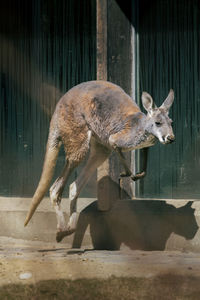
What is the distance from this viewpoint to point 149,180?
22.9ft

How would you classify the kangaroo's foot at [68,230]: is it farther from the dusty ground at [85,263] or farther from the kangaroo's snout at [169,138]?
the kangaroo's snout at [169,138]

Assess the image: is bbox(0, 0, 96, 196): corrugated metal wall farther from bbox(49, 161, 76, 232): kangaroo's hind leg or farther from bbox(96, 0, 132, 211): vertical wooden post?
bbox(49, 161, 76, 232): kangaroo's hind leg

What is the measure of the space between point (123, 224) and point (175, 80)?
1800 millimetres

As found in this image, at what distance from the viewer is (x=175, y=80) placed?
273 inches

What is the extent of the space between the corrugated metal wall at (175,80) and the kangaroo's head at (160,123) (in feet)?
3.48

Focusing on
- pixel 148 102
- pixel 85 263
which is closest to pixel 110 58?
pixel 148 102

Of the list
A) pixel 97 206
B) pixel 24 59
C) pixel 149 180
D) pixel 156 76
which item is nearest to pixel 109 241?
pixel 97 206

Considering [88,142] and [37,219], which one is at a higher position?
[88,142]

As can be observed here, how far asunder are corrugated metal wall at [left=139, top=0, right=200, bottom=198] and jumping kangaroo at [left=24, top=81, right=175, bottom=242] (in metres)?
0.76

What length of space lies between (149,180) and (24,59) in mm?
2297

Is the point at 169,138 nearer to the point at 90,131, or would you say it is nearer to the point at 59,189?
the point at 90,131

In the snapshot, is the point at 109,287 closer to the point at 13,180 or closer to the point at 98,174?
the point at 98,174

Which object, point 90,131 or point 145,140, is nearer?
point 145,140

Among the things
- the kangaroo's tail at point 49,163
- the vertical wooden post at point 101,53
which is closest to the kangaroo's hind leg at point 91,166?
the vertical wooden post at point 101,53
